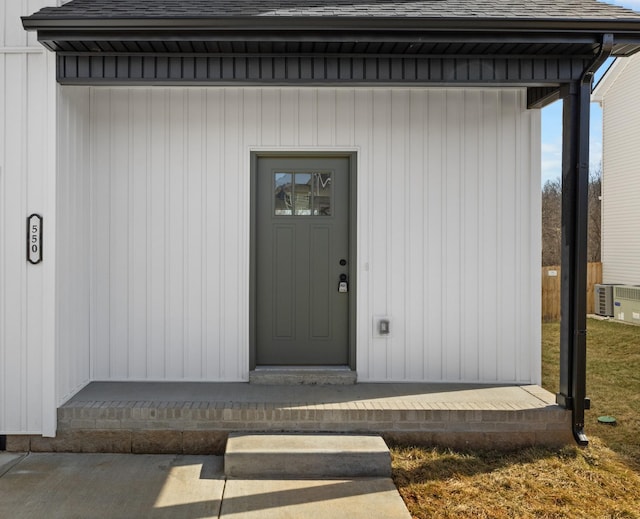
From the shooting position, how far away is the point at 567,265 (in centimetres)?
417

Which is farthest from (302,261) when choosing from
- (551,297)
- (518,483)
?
(551,297)

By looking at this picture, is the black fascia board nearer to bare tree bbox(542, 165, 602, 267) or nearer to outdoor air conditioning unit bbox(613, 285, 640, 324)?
outdoor air conditioning unit bbox(613, 285, 640, 324)

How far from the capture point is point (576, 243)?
162 inches

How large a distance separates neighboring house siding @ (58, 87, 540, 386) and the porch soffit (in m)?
0.83

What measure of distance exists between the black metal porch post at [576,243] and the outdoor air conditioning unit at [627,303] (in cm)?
738

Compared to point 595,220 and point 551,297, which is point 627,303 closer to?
point 551,297

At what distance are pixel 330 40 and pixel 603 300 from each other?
998 centimetres

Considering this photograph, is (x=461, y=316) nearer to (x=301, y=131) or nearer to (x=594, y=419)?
(x=594, y=419)

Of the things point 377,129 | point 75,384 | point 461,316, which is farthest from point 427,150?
point 75,384

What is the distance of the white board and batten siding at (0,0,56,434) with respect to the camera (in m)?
3.99

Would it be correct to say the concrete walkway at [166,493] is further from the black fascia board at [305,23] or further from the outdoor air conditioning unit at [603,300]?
the outdoor air conditioning unit at [603,300]

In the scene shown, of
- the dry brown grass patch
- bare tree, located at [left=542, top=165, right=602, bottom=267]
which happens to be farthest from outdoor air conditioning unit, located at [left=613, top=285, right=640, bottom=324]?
the dry brown grass patch

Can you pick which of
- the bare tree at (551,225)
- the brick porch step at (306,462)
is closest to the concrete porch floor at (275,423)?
the brick porch step at (306,462)

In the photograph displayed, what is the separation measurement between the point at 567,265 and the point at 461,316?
1.08m
